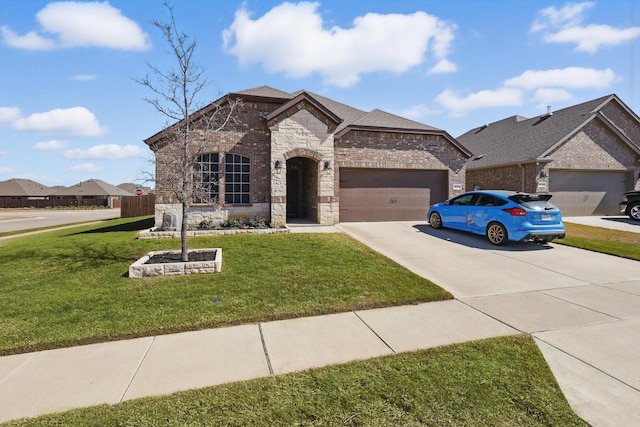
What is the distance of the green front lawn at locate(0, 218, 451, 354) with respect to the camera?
4.31 meters

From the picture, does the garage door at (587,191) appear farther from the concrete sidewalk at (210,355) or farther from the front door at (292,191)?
the concrete sidewalk at (210,355)

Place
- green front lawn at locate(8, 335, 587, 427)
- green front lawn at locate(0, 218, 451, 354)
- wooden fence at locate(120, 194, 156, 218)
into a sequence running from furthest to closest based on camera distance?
wooden fence at locate(120, 194, 156, 218) → green front lawn at locate(0, 218, 451, 354) → green front lawn at locate(8, 335, 587, 427)

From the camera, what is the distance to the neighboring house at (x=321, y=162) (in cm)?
1253

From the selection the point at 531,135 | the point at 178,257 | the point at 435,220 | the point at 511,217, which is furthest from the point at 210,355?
the point at 531,135

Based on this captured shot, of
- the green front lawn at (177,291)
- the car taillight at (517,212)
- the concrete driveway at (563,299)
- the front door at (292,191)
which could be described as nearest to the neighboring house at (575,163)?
the concrete driveway at (563,299)

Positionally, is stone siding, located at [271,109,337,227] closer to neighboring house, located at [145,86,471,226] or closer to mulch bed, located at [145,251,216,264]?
neighboring house, located at [145,86,471,226]

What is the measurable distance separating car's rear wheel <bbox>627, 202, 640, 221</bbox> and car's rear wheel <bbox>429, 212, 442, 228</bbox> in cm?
1179

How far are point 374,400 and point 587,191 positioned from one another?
70.4ft

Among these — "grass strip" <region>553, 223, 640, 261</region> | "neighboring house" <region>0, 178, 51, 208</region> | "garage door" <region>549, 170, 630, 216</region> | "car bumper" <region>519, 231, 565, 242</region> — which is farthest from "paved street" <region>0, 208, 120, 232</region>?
"garage door" <region>549, 170, 630, 216</region>

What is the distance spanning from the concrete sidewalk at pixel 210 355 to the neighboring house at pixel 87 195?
60.7m

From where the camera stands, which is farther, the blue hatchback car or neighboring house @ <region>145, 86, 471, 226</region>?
neighboring house @ <region>145, 86, 471, 226</region>

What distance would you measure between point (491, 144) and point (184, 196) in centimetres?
2183

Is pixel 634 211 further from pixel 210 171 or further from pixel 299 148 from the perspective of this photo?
pixel 210 171

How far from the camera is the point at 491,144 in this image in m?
21.8
